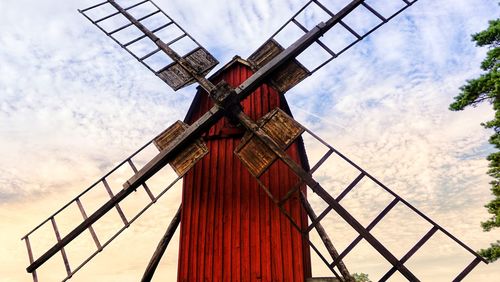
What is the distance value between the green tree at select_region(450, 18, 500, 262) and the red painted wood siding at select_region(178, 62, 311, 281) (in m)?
6.05

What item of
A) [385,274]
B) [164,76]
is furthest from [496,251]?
[164,76]

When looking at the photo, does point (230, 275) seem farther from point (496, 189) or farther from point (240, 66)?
point (496, 189)

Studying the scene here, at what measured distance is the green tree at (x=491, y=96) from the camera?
1012 cm

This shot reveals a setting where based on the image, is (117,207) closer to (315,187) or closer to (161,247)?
(161,247)

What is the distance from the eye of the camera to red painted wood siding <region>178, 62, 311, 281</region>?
7.57 meters

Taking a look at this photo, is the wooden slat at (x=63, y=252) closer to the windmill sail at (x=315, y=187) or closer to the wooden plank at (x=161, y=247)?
the wooden plank at (x=161, y=247)

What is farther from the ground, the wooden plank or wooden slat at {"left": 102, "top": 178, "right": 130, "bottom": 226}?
wooden slat at {"left": 102, "top": 178, "right": 130, "bottom": 226}

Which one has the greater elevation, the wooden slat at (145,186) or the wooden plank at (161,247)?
the wooden slat at (145,186)

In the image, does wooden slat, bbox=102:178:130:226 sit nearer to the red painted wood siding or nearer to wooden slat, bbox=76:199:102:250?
wooden slat, bbox=76:199:102:250

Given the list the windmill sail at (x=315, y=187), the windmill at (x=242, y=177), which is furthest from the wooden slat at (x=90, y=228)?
the windmill sail at (x=315, y=187)

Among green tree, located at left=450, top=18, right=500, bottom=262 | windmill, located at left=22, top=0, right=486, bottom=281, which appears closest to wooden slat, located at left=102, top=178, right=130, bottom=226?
windmill, located at left=22, top=0, right=486, bottom=281

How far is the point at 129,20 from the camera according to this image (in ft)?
33.0

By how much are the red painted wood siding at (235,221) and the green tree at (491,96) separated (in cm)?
605

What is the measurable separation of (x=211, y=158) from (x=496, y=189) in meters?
8.47
